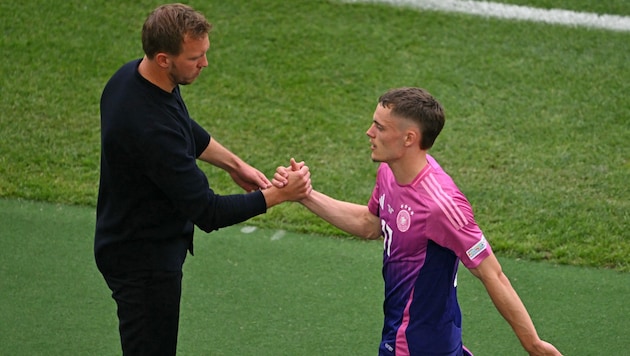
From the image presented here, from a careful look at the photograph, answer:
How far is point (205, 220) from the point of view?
4.63 m

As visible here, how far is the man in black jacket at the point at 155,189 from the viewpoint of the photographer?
4480 mm

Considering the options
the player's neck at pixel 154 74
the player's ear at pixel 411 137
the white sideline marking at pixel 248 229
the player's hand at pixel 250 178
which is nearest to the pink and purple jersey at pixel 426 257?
the player's ear at pixel 411 137

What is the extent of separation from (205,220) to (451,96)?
193 inches

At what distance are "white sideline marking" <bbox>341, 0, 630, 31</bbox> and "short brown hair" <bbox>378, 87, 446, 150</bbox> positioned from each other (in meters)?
5.87

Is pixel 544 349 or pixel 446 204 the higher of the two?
pixel 446 204

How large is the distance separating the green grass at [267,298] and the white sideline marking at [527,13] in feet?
12.1

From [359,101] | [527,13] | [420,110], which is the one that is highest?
[420,110]

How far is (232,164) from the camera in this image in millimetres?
5332

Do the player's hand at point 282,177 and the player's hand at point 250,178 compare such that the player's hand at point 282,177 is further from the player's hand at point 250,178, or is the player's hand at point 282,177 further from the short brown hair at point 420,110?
the short brown hair at point 420,110

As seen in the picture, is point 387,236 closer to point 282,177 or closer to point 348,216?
point 348,216

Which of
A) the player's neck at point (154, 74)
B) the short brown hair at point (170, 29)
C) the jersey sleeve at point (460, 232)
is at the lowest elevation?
the jersey sleeve at point (460, 232)

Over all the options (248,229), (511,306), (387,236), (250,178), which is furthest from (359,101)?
(511,306)

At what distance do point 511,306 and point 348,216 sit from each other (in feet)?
3.41

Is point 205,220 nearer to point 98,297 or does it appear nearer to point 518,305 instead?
point 518,305
